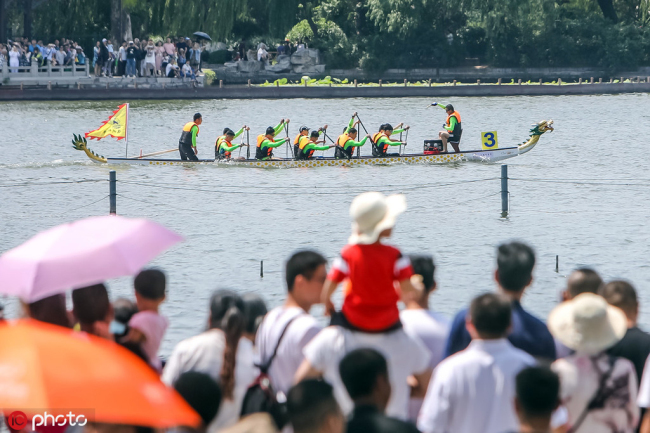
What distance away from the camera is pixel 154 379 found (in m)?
4.08

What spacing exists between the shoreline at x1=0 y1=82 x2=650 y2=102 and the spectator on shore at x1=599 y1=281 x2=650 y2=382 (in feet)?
149

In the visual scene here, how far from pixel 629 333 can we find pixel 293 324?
6.40ft

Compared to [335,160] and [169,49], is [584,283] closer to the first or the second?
[335,160]

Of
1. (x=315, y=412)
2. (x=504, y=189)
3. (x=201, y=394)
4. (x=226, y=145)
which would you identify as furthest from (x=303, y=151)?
(x=315, y=412)

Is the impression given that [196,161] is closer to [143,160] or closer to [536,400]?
[143,160]

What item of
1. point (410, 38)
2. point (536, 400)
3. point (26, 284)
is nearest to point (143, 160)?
point (26, 284)

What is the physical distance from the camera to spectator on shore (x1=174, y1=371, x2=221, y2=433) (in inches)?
191

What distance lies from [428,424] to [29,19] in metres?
52.9

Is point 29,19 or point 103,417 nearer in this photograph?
point 103,417

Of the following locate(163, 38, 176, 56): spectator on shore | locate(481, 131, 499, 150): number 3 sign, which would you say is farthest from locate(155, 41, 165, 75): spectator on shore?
locate(481, 131, 499, 150): number 3 sign

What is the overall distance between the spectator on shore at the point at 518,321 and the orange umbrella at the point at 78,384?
2.25 m

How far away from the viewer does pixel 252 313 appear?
6293 mm

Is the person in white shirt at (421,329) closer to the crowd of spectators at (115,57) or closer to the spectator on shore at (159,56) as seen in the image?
the crowd of spectators at (115,57)

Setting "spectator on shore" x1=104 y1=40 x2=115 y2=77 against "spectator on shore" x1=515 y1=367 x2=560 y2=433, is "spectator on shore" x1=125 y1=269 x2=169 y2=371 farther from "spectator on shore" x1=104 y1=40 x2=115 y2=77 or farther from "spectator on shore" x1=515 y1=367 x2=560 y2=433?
"spectator on shore" x1=104 y1=40 x2=115 y2=77
